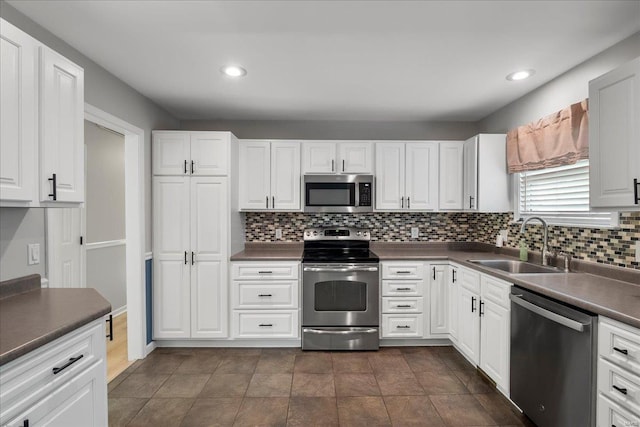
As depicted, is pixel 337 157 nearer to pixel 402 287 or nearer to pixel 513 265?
pixel 402 287

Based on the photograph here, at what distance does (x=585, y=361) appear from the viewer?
1.56m

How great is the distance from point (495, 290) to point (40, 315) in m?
2.66

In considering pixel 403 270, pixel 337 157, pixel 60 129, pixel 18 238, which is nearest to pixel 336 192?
pixel 337 157

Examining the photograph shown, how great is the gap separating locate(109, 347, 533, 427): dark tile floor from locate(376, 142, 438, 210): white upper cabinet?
1528mm

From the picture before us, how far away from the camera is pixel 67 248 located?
3439 mm

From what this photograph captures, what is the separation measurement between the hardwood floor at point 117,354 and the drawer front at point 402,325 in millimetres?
2410

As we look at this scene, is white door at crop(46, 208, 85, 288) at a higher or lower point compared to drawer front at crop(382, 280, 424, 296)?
higher

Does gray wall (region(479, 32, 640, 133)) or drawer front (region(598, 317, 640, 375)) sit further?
gray wall (region(479, 32, 640, 133))

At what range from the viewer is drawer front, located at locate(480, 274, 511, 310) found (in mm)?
2229

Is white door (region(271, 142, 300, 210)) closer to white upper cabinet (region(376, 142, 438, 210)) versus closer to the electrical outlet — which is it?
white upper cabinet (region(376, 142, 438, 210))

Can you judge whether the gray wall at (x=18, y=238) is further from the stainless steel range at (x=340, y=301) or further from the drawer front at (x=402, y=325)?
the drawer front at (x=402, y=325)

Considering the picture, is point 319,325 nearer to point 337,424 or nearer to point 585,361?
point 337,424

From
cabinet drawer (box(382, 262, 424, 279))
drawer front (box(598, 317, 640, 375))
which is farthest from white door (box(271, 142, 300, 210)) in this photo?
drawer front (box(598, 317, 640, 375))

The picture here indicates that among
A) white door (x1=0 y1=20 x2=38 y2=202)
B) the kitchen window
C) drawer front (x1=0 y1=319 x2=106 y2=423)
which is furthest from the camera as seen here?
the kitchen window
